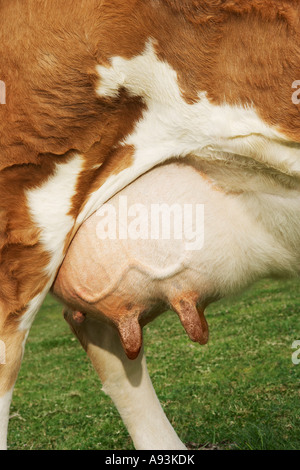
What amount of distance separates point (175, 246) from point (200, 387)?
9.03 ft

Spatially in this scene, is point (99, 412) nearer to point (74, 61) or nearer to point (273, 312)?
point (273, 312)

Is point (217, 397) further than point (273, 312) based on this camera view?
No

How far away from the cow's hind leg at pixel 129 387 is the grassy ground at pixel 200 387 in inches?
17.3

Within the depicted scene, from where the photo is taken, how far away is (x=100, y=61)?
2.01 m

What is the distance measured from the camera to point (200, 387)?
184 inches

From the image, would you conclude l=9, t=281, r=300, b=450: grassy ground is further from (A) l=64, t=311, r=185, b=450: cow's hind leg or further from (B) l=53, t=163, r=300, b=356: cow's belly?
(A) l=64, t=311, r=185, b=450: cow's hind leg

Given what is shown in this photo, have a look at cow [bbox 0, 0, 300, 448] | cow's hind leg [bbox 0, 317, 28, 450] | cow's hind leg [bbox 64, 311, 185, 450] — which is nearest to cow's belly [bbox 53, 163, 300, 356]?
cow [bbox 0, 0, 300, 448]

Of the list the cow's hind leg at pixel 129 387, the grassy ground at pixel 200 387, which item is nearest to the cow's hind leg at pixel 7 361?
the cow's hind leg at pixel 129 387

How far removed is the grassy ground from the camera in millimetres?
3518

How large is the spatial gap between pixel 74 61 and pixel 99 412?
318cm

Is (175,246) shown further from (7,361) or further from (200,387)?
(200,387)

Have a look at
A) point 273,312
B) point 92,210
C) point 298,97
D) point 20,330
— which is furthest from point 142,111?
point 273,312

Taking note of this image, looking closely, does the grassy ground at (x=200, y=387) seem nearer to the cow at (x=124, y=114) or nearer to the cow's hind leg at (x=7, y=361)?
the cow at (x=124, y=114)
